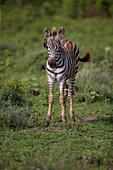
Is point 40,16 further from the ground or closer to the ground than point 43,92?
further from the ground

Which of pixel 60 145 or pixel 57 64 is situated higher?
pixel 57 64

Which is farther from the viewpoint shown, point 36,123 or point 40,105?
point 40,105

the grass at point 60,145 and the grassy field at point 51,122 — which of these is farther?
the grassy field at point 51,122

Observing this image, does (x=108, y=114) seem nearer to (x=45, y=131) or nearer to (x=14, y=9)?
(x=45, y=131)

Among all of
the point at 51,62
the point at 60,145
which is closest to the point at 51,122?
the point at 60,145

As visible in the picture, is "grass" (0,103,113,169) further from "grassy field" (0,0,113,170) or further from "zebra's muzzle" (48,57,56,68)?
"zebra's muzzle" (48,57,56,68)

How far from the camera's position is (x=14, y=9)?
30.1m

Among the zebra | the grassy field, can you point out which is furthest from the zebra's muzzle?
the grassy field

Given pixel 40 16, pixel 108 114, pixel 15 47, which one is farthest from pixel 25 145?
pixel 40 16

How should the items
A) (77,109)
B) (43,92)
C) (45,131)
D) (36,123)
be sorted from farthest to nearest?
(43,92), (77,109), (36,123), (45,131)

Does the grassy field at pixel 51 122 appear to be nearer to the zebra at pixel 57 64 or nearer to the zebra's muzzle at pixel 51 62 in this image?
the zebra at pixel 57 64

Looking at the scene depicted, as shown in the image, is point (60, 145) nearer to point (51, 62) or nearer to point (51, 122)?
point (51, 122)

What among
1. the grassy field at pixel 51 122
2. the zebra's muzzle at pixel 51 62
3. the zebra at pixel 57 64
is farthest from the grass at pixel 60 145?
the zebra's muzzle at pixel 51 62

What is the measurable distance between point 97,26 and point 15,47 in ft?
36.8
